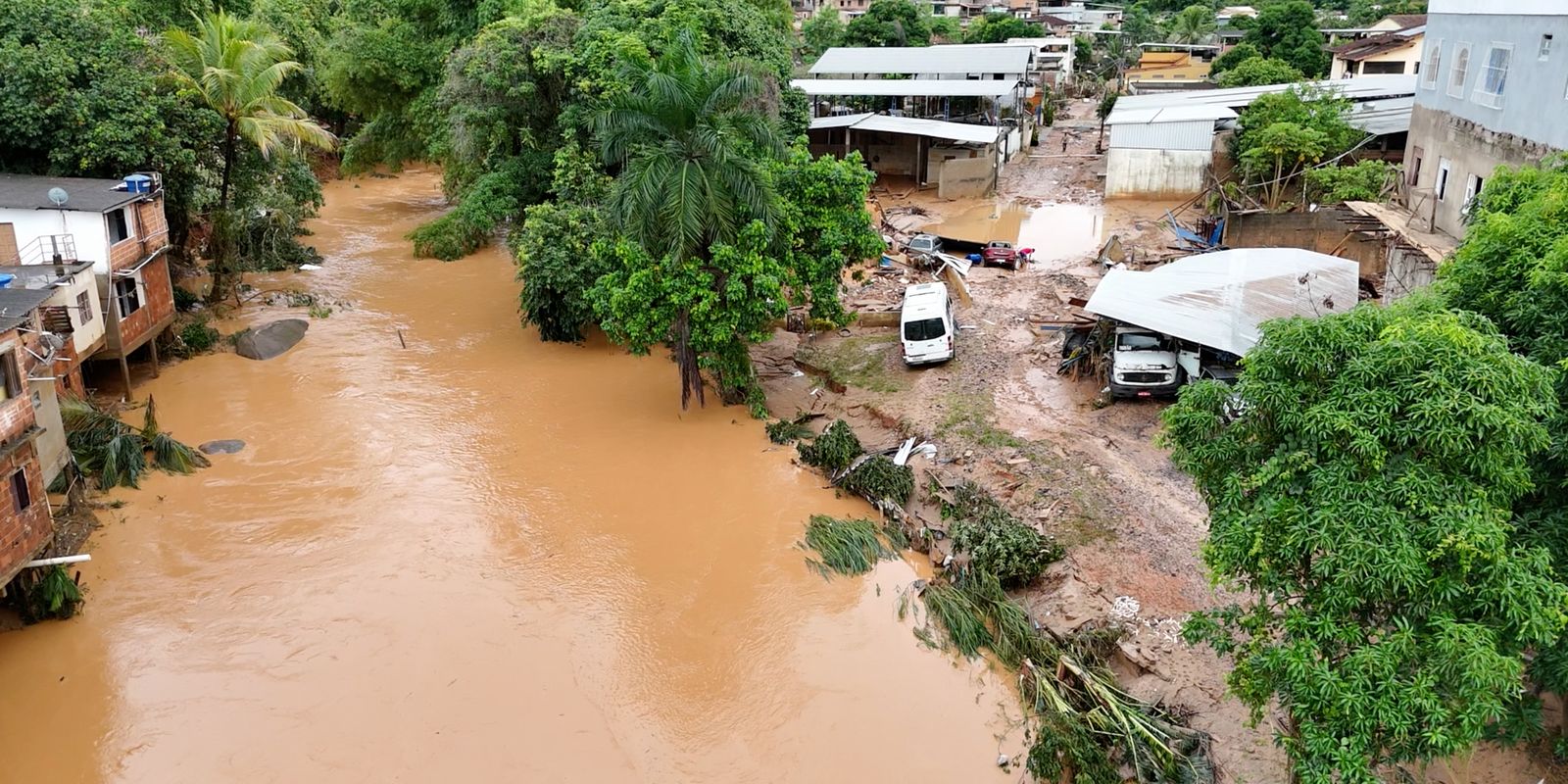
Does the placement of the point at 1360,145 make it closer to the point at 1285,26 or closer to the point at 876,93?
the point at 876,93

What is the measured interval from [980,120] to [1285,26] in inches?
1131

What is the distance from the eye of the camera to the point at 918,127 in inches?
1549

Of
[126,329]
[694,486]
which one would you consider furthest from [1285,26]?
[126,329]

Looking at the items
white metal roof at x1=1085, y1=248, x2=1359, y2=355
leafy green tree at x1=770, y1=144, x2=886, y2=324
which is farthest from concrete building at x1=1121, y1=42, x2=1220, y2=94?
leafy green tree at x1=770, y1=144, x2=886, y2=324

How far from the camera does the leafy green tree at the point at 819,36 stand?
64750 mm

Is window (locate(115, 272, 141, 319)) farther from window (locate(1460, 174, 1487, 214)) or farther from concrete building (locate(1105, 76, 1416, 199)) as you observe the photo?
concrete building (locate(1105, 76, 1416, 199))

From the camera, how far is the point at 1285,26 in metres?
61.2

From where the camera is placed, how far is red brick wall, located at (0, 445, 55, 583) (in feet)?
42.6

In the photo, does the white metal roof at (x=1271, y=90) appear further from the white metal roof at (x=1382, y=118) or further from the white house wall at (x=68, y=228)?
the white house wall at (x=68, y=228)

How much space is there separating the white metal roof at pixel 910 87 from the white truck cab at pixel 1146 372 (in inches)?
978

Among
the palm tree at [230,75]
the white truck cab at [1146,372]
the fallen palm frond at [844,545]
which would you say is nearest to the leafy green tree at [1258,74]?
the white truck cab at [1146,372]

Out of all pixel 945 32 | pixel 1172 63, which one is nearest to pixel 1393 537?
pixel 945 32

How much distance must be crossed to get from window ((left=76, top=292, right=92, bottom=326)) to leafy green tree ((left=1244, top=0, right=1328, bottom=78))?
5753 centimetres

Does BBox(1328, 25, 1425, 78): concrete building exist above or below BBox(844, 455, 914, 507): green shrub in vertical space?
above
